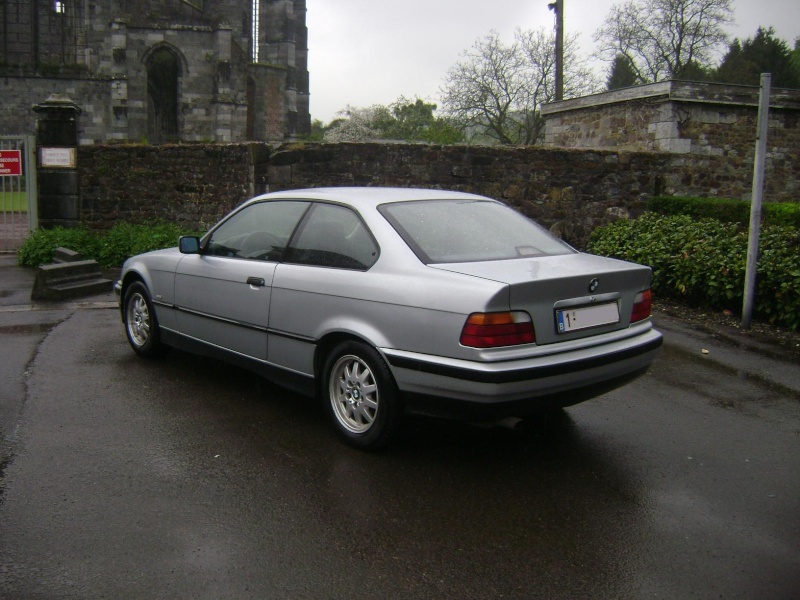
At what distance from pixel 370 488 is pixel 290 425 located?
1.17m

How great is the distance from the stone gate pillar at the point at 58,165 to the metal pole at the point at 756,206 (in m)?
10.9

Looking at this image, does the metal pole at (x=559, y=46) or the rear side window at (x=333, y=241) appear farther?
the metal pole at (x=559, y=46)

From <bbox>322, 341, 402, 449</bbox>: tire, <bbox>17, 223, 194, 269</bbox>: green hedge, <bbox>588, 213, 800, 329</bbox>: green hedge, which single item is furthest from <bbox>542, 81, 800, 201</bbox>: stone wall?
<bbox>322, 341, 402, 449</bbox>: tire

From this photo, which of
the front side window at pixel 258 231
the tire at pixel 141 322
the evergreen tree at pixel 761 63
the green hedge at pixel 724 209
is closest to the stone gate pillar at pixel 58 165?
the tire at pixel 141 322

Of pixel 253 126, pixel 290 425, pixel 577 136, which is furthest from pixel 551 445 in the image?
pixel 253 126

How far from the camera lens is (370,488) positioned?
3895 mm

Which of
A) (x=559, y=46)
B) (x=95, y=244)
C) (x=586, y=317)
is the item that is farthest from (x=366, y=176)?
(x=559, y=46)

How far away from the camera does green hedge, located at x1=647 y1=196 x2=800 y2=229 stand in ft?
35.3

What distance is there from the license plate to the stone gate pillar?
1158 centimetres

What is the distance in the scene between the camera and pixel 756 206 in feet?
27.0

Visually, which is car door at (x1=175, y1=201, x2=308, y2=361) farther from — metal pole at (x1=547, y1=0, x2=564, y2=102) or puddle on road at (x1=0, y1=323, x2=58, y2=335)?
metal pole at (x1=547, y1=0, x2=564, y2=102)

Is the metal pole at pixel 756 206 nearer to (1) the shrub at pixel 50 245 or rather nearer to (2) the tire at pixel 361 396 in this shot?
(2) the tire at pixel 361 396

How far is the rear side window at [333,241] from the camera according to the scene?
4551 millimetres

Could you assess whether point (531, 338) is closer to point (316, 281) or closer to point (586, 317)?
point (586, 317)
